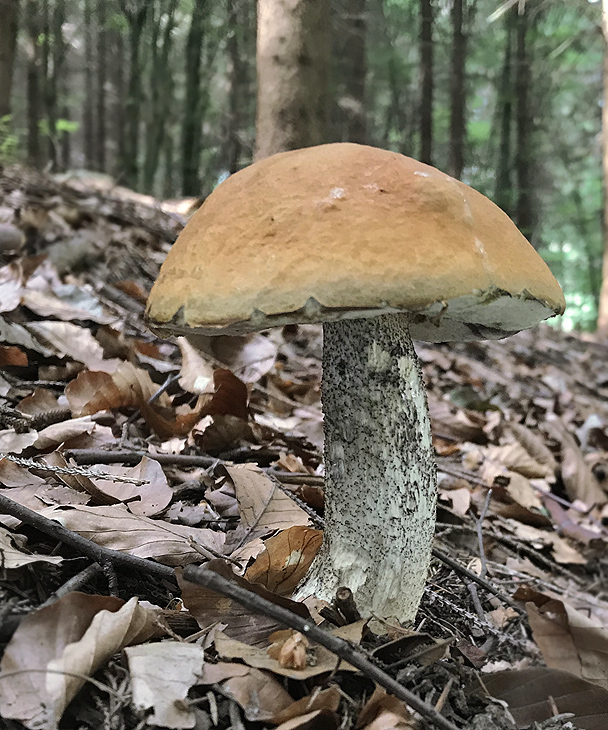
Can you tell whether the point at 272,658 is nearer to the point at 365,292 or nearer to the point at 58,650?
the point at 58,650

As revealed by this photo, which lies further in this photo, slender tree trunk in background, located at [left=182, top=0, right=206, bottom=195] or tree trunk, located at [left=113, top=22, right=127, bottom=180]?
tree trunk, located at [left=113, top=22, right=127, bottom=180]

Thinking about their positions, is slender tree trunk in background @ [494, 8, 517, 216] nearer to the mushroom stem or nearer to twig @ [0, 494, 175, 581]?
the mushroom stem

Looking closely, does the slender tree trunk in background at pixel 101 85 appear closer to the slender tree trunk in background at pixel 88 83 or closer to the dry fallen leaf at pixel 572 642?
the slender tree trunk in background at pixel 88 83

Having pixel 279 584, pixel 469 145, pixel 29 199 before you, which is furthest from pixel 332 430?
pixel 469 145

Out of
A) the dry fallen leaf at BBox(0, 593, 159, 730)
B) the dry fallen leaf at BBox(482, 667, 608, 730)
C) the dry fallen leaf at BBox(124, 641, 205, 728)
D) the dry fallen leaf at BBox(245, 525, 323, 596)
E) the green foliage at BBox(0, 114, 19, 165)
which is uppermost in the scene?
the green foliage at BBox(0, 114, 19, 165)

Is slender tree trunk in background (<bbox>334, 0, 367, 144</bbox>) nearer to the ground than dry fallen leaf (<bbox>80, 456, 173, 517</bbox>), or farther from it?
farther from it

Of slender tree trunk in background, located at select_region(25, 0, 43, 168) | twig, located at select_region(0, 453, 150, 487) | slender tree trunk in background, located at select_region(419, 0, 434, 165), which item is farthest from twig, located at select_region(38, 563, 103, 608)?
slender tree trunk in background, located at select_region(419, 0, 434, 165)

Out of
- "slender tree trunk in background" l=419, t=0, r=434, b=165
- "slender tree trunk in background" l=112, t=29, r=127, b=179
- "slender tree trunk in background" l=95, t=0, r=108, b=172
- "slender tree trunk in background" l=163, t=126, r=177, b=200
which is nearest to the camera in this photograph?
"slender tree trunk in background" l=419, t=0, r=434, b=165

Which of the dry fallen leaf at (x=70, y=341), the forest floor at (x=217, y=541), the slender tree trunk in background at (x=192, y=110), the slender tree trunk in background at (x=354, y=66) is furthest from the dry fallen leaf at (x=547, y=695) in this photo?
the slender tree trunk in background at (x=192, y=110)
